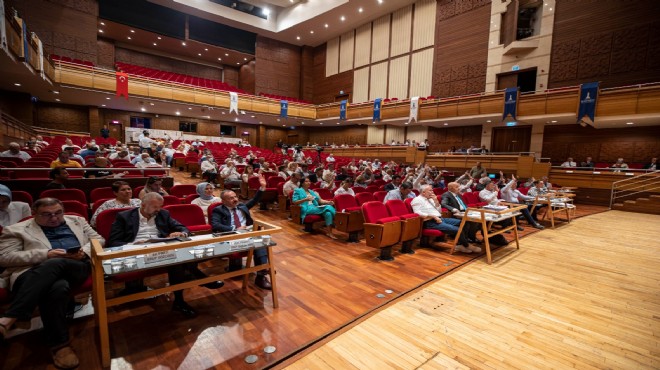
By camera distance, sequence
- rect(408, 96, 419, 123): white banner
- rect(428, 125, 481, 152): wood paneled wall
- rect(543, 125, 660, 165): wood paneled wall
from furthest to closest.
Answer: rect(428, 125, 481, 152): wood paneled wall
rect(408, 96, 419, 123): white banner
rect(543, 125, 660, 165): wood paneled wall

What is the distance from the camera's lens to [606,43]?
9516mm

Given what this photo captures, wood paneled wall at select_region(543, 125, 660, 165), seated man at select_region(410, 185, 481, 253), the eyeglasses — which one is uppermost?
wood paneled wall at select_region(543, 125, 660, 165)

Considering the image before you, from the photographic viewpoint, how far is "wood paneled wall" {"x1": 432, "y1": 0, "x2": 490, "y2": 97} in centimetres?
1196

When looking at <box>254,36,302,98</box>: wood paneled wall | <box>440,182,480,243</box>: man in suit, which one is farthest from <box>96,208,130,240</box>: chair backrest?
<box>254,36,302,98</box>: wood paneled wall

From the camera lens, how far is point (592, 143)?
33.6 feet

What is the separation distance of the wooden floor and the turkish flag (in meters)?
13.1

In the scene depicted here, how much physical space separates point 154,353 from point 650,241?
702 cm

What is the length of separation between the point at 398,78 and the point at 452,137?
4.07m

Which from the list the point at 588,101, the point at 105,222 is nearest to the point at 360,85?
the point at 588,101

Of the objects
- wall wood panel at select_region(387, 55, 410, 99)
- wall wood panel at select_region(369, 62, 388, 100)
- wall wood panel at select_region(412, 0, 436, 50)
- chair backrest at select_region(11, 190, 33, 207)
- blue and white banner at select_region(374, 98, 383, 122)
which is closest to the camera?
chair backrest at select_region(11, 190, 33, 207)

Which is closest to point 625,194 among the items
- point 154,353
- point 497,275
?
point 497,275

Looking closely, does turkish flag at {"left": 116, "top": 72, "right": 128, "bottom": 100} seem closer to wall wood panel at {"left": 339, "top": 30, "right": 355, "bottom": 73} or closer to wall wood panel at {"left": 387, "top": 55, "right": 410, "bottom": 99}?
wall wood panel at {"left": 339, "top": 30, "right": 355, "bottom": 73}

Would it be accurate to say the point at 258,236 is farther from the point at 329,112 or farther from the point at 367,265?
the point at 329,112

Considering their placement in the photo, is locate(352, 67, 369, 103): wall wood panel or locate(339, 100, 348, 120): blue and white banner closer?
locate(339, 100, 348, 120): blue and white banner
